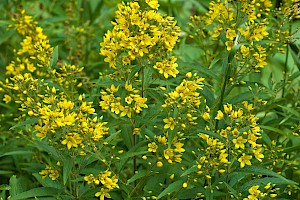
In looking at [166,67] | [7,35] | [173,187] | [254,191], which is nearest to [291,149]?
[254,191]

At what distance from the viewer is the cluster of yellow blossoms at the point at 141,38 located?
11.3 feet

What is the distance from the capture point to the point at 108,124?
3656 millimetres

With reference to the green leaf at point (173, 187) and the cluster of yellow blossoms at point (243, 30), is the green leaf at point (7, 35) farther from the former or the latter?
the green leaf at point (173, 187)

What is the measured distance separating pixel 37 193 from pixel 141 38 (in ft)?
3.72

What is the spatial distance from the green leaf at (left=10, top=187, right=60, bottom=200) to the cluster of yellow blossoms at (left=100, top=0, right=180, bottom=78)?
0.87 meters

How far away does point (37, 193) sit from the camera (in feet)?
11.9

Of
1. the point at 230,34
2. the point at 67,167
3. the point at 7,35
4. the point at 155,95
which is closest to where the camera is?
the point at 67,167

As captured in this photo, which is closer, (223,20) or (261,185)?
(261,185)

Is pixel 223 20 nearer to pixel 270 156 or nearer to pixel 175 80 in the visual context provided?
pixel 175 80

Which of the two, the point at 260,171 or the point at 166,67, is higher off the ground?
the point at 166,67

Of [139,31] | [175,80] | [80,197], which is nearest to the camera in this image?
[139,31]

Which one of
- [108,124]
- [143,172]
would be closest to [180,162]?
[143,172]

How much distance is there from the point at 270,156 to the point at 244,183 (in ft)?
0.82

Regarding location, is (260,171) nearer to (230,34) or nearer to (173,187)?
(173,187)
